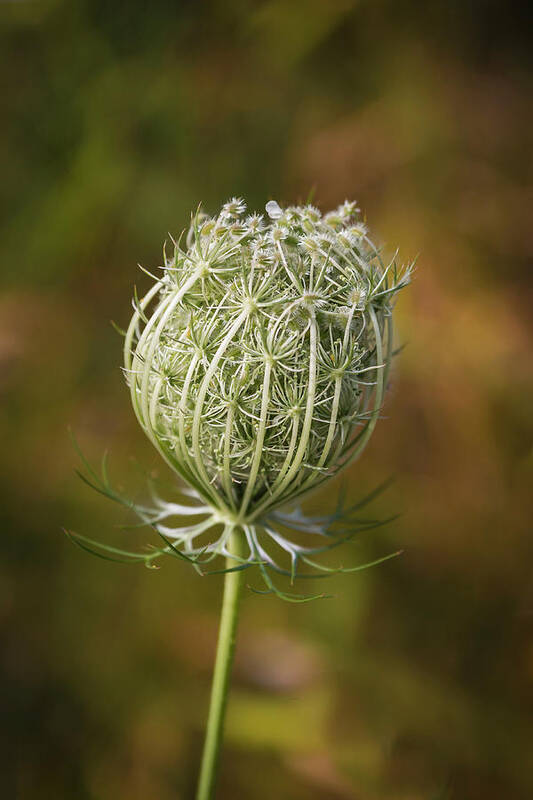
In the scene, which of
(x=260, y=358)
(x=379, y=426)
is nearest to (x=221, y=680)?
(x=260, y=358)

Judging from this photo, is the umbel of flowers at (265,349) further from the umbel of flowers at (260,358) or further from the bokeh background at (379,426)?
the bokeh background at (379,426)

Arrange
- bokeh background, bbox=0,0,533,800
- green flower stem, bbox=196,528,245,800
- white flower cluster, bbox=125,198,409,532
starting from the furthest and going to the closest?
bokeh background, bbox=0,0,533,800
green flower stem, bbox=196,528,245,800
white flower cluster, bbox=125,198,409,532

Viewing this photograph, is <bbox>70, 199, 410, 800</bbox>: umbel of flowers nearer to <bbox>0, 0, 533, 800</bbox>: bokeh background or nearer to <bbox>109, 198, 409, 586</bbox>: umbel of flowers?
<bbox>109, 198, 409, 586</bbox>: umbel of flowers

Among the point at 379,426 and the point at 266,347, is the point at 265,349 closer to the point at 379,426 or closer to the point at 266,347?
the point at 266,347

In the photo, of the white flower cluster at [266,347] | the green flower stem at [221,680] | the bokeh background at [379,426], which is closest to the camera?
the white flower cluster at [266,347]

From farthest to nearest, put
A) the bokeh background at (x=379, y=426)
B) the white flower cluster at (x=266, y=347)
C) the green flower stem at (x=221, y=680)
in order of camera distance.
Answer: the bokeh background at (x=379, y=426), the green flower stem at (x=221, y=680), the white flower cluster at (x=266, y=347)

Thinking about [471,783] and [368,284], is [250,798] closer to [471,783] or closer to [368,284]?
[471,783]

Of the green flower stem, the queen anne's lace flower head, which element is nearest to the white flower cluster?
the queen anne's lace flower head

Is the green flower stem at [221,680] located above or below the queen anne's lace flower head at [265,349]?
below

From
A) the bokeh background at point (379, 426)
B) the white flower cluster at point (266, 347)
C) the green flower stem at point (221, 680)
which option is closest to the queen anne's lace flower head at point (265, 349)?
the white flower cluster at point (266, 347)
